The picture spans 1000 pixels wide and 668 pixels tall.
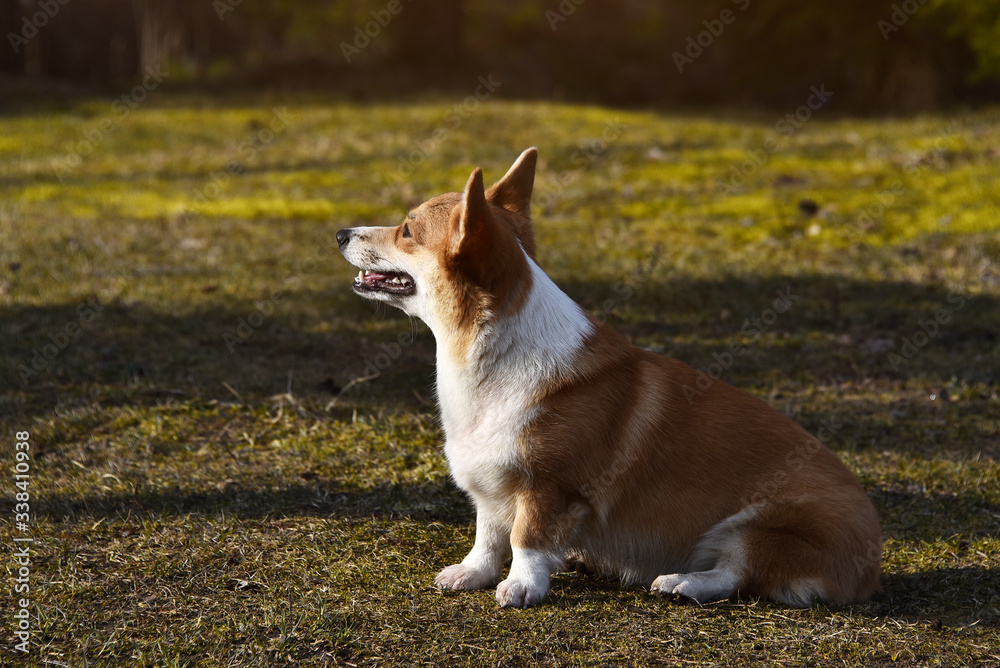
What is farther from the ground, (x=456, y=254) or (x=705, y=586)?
(x=456, y=254)

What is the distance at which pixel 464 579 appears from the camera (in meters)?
3.59

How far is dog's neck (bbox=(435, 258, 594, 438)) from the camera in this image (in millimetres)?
3447

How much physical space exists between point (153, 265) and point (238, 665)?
5.67 m

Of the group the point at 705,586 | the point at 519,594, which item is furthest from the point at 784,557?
the point at 519,594

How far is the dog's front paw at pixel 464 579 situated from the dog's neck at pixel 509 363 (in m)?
0.58

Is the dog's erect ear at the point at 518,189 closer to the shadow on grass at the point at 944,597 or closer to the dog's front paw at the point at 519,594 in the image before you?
the dog's front paw at the point at 519,594

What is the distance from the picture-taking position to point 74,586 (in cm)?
352

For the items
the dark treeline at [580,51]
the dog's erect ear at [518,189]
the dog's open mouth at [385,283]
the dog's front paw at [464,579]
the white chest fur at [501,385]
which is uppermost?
the dark treeline at [580,51]

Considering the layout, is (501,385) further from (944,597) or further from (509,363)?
(944,597)

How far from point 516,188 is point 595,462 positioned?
1.26 metres

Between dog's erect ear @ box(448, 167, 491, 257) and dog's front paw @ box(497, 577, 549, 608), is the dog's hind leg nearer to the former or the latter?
dog's front paw @ box(497, 577, 549, 608)

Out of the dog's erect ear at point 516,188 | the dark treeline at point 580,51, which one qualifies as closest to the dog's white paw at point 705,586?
the dog's erect ear at point 516,188

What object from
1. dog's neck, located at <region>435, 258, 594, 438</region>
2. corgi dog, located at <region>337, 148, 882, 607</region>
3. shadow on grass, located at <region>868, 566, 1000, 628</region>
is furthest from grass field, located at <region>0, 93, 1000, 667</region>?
dog's neck, located at <region>435, 258, 594, 438</region>

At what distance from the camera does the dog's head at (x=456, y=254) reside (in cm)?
339
